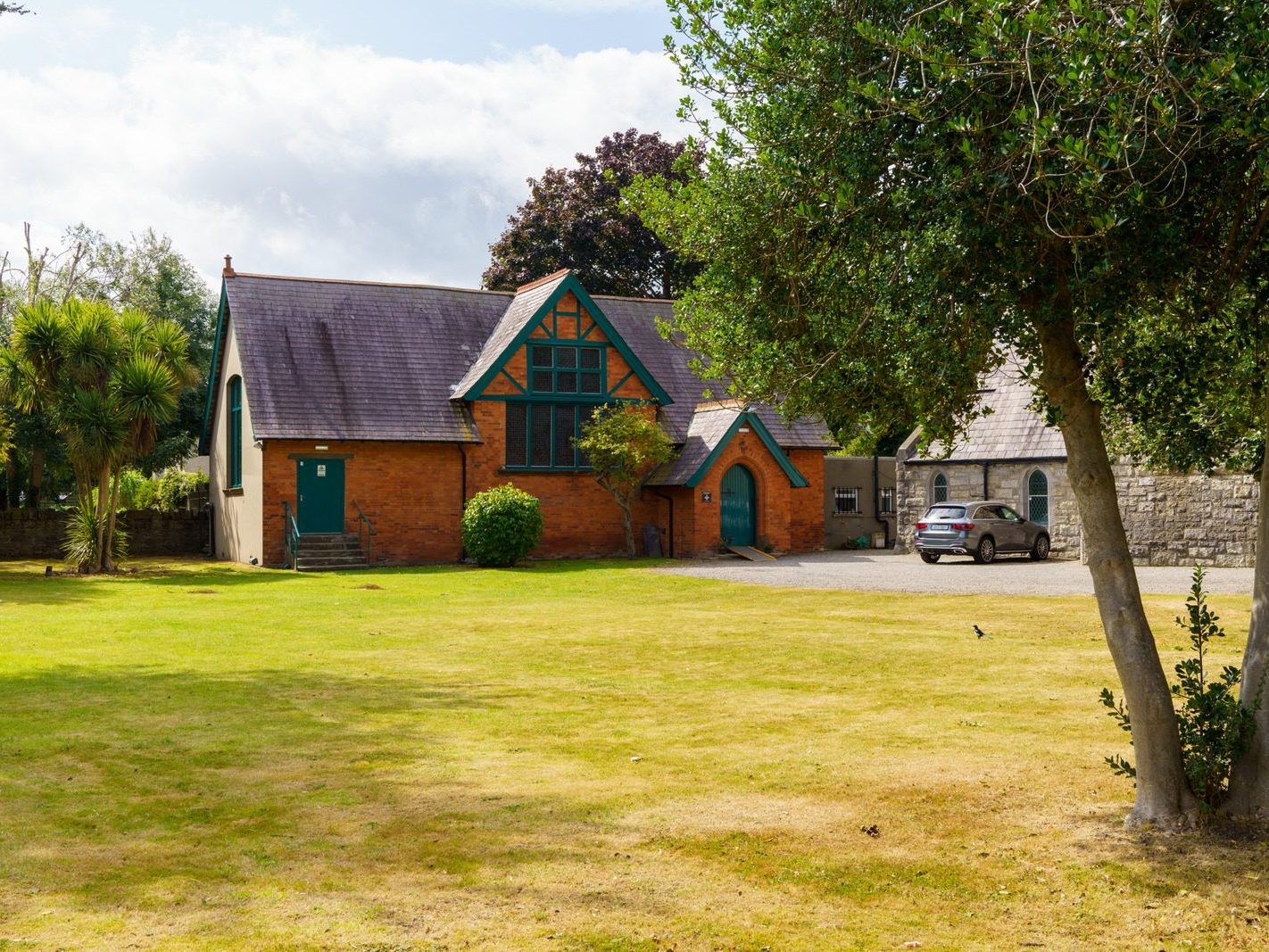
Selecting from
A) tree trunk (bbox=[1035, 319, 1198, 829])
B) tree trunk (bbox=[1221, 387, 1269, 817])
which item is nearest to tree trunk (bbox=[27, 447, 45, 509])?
tree trunk (bbox=[1035, 319, 1198, 829])

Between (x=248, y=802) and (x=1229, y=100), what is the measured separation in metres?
6.86

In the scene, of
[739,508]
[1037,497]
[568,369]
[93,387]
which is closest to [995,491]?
[1037,497]

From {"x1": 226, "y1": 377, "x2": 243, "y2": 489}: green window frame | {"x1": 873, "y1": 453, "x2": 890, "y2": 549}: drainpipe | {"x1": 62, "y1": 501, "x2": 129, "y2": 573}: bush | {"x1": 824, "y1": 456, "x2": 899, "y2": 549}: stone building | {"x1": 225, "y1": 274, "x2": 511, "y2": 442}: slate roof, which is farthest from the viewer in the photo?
{"x1": 873, "y1": 453, "x2": 890, "y2": 549}: drainpipe

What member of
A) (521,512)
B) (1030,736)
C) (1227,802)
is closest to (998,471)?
(521,512)

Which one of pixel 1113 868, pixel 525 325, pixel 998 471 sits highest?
pixel 525 325

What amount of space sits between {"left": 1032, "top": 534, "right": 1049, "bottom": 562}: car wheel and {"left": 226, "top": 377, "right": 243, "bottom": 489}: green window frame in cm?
2200

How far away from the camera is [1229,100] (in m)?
5.89

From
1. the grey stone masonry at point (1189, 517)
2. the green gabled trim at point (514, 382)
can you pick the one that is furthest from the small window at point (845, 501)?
the green gabled trim at point (514, 382)

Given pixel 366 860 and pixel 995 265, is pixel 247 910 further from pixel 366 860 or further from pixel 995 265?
pixel 995 265

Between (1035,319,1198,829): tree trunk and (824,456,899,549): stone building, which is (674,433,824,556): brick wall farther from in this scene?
(1035,319,1198,829): tree trunk

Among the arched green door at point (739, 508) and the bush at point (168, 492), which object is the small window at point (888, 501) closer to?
the arched green door at point (739, 508)

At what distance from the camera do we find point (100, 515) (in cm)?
2947

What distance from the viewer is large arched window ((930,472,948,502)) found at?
37.2 metres

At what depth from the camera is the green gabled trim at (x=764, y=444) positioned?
3372cm
